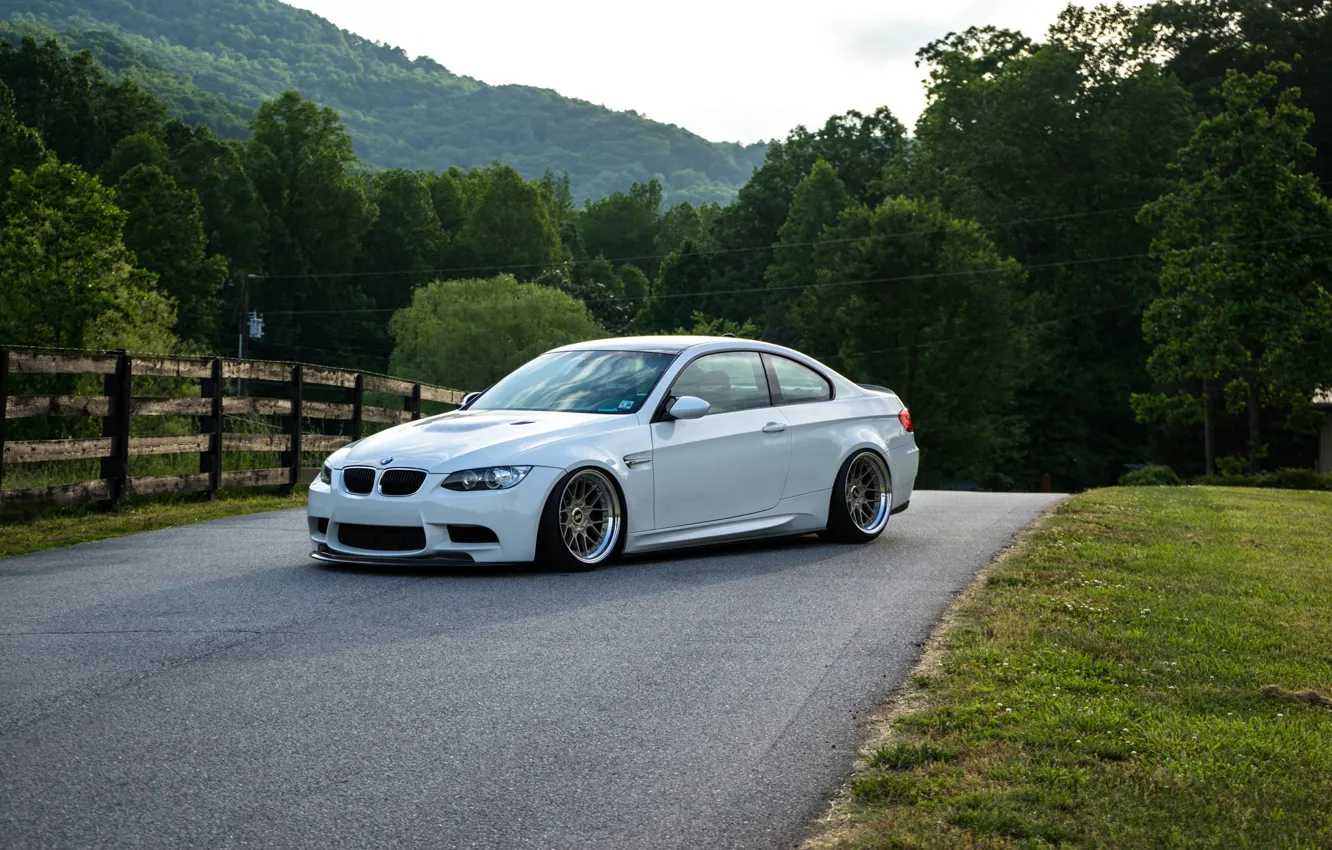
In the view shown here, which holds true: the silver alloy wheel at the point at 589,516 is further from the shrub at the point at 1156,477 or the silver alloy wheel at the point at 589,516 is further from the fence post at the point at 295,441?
the shrub at the point at 1156,477

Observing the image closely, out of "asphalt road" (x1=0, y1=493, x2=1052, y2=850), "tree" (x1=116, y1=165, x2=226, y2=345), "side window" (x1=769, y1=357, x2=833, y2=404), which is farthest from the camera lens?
"tree" (x1=116, y1=165, x2=226, y2=345)

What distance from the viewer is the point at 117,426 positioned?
13375mm

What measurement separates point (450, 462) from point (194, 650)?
2729mm

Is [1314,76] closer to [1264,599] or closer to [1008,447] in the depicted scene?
[1008,447]

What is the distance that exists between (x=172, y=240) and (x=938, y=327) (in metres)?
37.5

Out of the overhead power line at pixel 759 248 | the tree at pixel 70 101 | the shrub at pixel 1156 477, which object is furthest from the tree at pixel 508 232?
the shrub at pixel 1156 477

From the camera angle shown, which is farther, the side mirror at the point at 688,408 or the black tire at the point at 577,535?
the side mirror at the point at 688,408

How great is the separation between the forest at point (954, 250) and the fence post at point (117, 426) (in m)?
33.8

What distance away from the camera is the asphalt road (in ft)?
13.6

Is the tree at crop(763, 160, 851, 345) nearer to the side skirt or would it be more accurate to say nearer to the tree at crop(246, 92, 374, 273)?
the tree at crop(246, 92, 374, 273)

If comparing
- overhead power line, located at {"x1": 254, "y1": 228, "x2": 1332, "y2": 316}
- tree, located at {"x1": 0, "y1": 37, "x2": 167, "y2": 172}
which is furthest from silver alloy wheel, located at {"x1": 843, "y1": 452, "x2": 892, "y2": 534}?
tree, located at {"x1": 0, "y1": 37, "x2": 167, "y2": 172}

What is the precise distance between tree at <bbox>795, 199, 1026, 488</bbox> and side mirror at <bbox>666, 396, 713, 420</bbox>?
50.8m

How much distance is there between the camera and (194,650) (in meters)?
6.56

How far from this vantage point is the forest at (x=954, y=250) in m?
43.8
